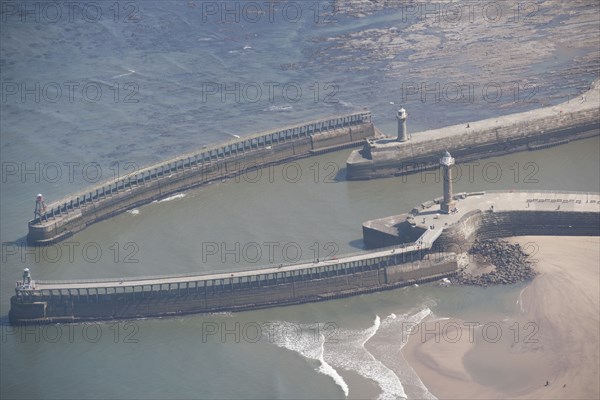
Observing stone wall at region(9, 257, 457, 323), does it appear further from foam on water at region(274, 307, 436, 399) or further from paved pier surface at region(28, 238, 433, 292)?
foam on water at region(274, 307, 436, 399)

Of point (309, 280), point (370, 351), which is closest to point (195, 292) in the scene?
point (309, 280)

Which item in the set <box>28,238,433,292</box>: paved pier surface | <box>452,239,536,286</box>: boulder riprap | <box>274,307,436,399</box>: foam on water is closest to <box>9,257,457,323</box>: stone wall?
<box>28,238,433,292</box>: paved pier surface

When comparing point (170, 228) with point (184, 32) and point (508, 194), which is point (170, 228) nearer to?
point (508, 194)

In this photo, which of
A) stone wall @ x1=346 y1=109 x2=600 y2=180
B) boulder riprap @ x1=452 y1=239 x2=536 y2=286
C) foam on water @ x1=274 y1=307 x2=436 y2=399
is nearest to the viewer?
foam on water @ x1=274 y1=307 x2=436 y2=399

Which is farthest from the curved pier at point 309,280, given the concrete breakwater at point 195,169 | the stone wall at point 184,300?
the concrete breakwater at point 195,169

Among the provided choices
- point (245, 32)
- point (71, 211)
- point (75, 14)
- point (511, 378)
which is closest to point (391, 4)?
point (245, 32)

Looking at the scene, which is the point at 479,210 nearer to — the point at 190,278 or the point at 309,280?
the point at 309,280
